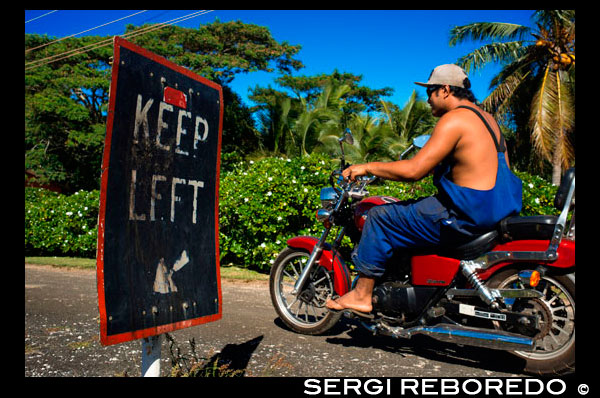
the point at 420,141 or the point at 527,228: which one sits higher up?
the point at 420,141

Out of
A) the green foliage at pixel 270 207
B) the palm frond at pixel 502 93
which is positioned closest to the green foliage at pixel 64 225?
the green foliage at pixel 270 207

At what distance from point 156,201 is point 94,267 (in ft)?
25.9

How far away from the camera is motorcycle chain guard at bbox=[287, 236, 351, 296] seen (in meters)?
4.02

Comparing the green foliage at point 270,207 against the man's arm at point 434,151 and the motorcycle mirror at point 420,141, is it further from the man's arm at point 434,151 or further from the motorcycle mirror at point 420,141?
the man's arm at point 434,151

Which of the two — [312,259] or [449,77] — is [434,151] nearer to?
[449,77]

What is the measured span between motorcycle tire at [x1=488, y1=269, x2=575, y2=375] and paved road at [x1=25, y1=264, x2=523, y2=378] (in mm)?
219

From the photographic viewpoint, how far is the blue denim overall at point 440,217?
309cm

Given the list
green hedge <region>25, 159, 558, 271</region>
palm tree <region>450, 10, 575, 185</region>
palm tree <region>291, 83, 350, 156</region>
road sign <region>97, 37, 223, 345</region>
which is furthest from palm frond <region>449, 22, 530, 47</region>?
road sign <region>97, 37, 223, 345</region>

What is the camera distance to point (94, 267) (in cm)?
924

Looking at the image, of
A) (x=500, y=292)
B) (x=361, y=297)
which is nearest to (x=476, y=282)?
(x=500, y=292)

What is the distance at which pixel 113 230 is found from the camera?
2.02m

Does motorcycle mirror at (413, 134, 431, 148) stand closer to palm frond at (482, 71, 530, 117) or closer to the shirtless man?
the shirtless man

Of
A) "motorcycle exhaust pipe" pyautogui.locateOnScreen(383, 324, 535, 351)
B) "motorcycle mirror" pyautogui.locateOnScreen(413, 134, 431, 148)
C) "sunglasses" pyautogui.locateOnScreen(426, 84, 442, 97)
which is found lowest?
"motorcycle exhaust pipe" pyautogui.locateOnScreen(383, 324, 535, 351)

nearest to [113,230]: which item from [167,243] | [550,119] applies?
[167,243]
